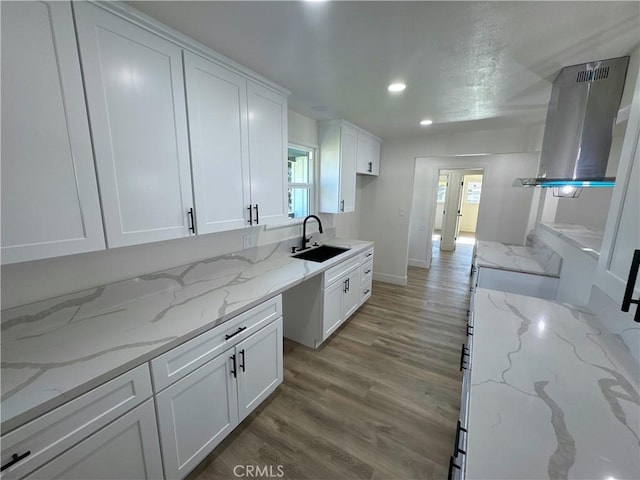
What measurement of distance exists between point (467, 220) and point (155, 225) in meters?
10.6

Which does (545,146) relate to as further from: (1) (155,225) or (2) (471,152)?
(1) (155,225)

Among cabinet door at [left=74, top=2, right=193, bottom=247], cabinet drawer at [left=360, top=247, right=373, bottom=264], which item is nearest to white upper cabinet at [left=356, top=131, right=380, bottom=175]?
cabinet drawer at [left=360, top=247, right=373, bottom=264]

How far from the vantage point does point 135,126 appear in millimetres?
1241

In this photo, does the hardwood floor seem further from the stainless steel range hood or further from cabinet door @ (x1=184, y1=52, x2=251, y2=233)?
the stainless steel range hood

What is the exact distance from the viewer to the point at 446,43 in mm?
1382

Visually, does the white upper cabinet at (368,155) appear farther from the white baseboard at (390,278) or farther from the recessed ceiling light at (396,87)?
the white baseboard at (390,278)

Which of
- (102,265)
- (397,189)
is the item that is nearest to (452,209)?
(397,189)

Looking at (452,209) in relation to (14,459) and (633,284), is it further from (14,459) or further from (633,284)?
(14,459)

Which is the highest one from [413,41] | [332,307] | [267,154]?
[413,41]

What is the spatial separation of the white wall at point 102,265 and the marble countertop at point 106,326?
5cm

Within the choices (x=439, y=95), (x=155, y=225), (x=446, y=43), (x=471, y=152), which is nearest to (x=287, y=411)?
(x=155, y=225)

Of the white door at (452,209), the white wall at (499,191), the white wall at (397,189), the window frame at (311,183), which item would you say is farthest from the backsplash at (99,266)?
the white door at (452,209)

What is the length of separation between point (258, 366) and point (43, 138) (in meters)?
1.60

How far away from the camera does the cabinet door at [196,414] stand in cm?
121
